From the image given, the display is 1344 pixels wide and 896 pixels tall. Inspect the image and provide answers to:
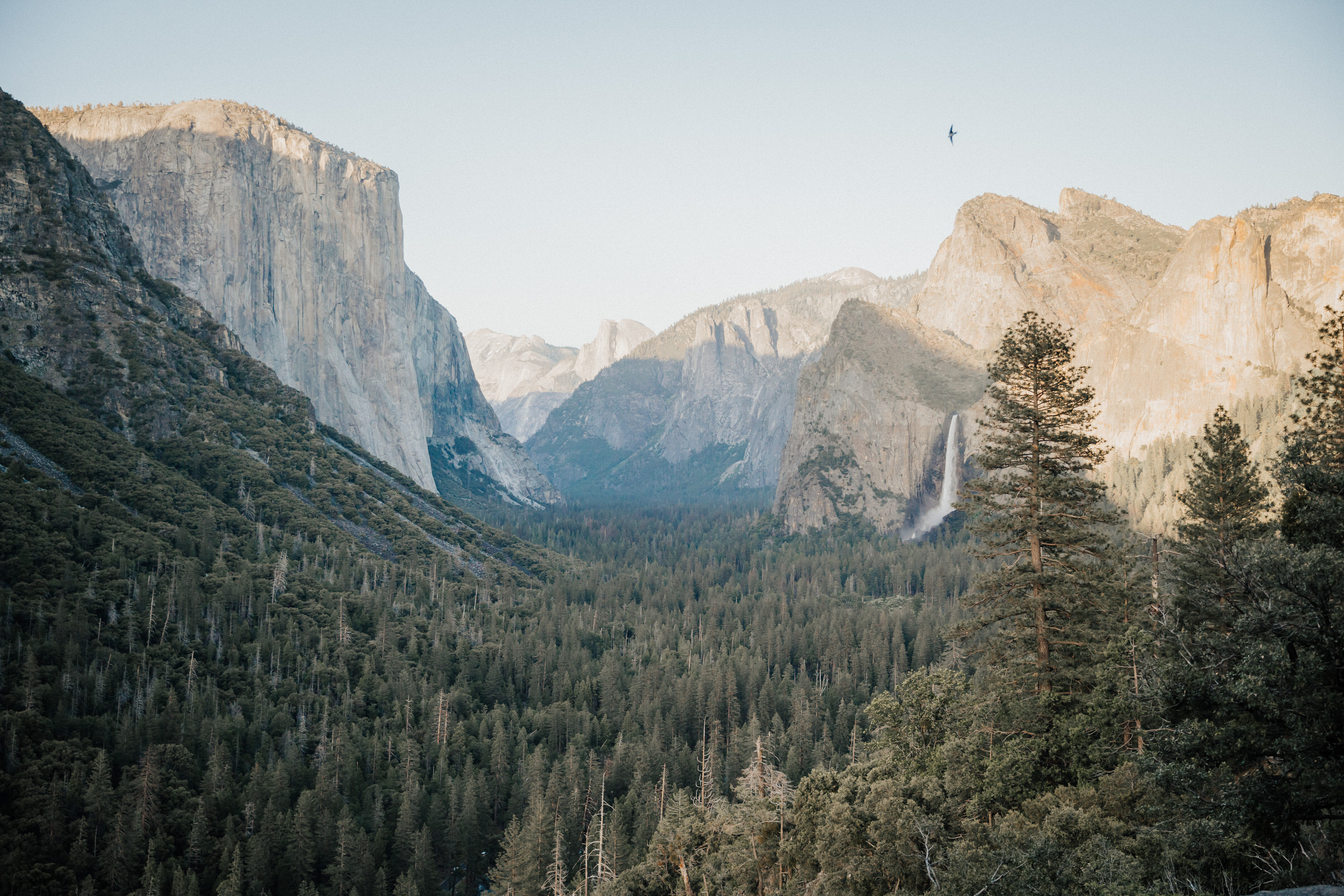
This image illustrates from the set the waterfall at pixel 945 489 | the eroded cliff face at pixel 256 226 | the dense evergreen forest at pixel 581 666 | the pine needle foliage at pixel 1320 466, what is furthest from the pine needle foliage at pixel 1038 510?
the waterfall at pixel 945 489

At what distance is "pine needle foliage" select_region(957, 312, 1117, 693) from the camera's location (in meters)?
27.2

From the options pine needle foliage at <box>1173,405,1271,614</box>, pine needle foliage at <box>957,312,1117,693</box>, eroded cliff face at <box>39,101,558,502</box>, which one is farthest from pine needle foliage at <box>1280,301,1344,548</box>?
eroded cliff face at <box>39,101,558,502</box>

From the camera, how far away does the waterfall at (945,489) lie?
186875mm

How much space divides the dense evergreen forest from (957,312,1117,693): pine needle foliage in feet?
0.50

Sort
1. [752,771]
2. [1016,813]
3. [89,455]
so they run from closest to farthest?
[1016,813], [752,771], [89,455]

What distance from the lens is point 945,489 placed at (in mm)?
190125

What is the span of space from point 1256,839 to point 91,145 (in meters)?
195

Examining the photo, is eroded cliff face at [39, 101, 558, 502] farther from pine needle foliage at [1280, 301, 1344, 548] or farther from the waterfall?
pine needle foliage at [1280, 301, 1344, 548]

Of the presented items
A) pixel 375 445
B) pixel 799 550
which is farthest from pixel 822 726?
pixel 375 445

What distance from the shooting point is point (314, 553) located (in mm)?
109750

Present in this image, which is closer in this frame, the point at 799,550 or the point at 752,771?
the point at 752,771

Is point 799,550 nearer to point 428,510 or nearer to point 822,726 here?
point 428,510

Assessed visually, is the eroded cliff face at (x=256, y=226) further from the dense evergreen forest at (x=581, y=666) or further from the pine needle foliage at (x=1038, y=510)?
the pine needle foliage at (x=1038, y=510)

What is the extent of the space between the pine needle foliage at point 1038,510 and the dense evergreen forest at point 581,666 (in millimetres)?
153
